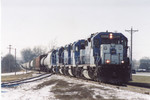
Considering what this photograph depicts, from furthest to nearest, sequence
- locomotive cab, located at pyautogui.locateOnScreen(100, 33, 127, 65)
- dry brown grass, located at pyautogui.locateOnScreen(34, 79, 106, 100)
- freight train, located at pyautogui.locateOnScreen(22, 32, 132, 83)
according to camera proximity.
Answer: locomotive cab, located at pyautogui.locateOnScreen(100, 33, 127, 65) → freight train, located at pyautogui.locateOnScreen(22, 32, 132, 83) → dry brown grass, located at pyautogui.locateOnScreen(34, 79, 106, 100)

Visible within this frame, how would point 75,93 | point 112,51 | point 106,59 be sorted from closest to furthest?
point 75,93, point 106,59, point 112,51

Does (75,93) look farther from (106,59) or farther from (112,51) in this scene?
(112,51)

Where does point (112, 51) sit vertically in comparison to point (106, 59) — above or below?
above

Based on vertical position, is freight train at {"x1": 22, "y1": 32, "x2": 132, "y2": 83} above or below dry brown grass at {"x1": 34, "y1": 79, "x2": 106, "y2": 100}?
above

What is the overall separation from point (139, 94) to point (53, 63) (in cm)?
1860

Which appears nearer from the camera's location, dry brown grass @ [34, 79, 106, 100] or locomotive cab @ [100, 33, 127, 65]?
dry brown grass @ [34, 79, 106, 100]

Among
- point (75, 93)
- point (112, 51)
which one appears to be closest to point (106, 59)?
point (112, 51)

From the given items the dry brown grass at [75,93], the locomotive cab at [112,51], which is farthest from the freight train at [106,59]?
the dry brown grass at [75,93]

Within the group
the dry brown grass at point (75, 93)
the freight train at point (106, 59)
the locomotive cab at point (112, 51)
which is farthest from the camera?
the locomotive cab at point (112, 51)

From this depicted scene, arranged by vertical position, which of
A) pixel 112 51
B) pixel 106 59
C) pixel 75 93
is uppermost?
pixel 112 51

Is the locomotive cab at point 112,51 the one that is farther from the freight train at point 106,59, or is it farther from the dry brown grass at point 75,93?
the dry brown grass at point 75,93

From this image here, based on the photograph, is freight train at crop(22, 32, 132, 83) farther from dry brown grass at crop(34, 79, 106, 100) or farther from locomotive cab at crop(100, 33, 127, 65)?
dry brown grass at crop(34, 79, 106, 100)

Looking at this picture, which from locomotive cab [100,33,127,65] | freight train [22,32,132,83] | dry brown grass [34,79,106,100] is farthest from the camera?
locomotive cab [100,33,127,65]

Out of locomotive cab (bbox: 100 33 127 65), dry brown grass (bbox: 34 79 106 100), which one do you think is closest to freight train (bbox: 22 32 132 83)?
locomotive cab (bbox: 100 33 127 65)
